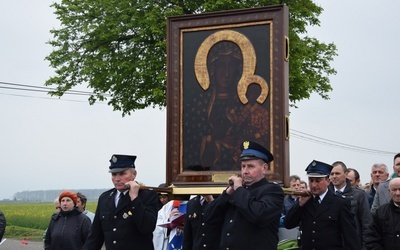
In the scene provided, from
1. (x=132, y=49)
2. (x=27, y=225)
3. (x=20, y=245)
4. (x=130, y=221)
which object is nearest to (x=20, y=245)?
(x=20, y=245)

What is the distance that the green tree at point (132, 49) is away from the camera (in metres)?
24.7

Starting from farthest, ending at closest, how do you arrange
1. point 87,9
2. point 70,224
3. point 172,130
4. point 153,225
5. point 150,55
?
1. point 87,9
2. point 150,55
3. point 70,224
4. point 172,130
5. point 153,225

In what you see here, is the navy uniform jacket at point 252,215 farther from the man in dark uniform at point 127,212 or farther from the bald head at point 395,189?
the bald head at point 395,189

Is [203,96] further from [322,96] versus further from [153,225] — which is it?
[322,96]

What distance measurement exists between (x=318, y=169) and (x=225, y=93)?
51.6 inches

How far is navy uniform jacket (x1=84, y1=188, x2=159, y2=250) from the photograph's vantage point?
7468mm

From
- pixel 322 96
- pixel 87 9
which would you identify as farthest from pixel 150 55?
pixel 322 96

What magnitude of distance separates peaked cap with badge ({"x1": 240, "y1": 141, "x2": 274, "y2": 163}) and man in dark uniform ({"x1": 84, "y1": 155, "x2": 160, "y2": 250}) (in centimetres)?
118

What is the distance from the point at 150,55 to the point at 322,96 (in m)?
6.92

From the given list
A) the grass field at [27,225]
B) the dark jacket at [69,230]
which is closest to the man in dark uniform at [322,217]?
the dark jacket at [69,230]

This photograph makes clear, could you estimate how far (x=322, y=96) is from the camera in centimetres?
2812

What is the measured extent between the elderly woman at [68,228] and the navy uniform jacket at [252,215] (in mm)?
4570

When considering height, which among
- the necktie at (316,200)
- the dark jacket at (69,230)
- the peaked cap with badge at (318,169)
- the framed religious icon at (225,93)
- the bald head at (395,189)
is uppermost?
the framed religious icon at (225,93)

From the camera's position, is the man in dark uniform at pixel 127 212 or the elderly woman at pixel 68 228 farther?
the elderly woman at pixel 68 228
